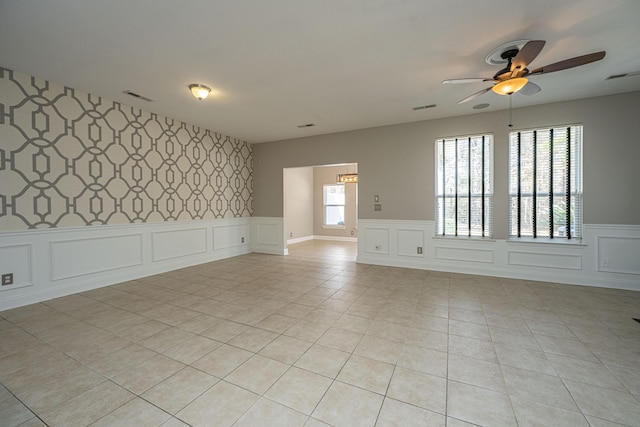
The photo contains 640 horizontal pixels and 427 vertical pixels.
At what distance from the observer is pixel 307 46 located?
2750mm

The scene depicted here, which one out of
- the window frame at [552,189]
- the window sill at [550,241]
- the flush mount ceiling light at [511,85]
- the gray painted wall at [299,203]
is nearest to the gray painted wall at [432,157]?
the window frame at [552,189]

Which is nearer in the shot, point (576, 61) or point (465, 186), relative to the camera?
point (576, 61)

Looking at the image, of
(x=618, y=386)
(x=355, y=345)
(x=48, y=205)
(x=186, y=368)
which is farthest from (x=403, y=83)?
(x=48, y=205)

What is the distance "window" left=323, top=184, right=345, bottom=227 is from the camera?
370 inches

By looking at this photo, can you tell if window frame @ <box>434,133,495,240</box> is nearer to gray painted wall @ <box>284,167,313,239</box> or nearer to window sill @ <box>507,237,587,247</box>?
window sill @ <box>507,237,587,247</box>

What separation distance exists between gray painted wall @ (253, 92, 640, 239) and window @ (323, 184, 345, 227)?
3031 millimetres

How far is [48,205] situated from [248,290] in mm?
2918

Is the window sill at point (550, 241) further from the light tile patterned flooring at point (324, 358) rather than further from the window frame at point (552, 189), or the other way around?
the light tile patterned flooring at point (324, 358)

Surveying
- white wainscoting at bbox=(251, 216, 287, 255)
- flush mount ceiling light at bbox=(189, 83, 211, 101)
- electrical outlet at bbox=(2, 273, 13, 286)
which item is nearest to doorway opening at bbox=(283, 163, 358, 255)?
white wainscoting at bbox=(251, 216, 287, 255)

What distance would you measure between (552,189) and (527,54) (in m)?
3.04

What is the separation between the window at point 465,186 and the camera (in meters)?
4.83

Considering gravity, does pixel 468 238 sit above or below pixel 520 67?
below

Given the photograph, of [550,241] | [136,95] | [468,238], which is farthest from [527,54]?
[136,95]

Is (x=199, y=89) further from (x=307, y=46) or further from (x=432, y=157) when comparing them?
(x=432, y=157)
